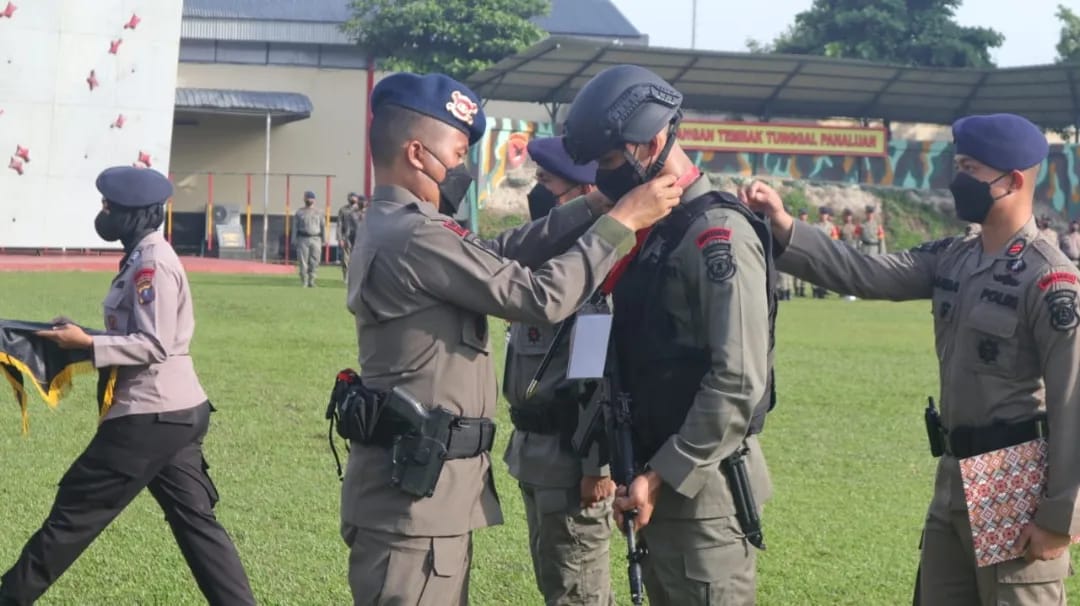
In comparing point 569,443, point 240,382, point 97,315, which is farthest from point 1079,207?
point 569,443

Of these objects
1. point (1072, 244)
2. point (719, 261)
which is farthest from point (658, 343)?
point (1072, 244)

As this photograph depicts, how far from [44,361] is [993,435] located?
371 centimetres

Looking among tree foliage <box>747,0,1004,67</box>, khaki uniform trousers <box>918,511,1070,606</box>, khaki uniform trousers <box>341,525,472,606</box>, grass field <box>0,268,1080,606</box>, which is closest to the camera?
khaki uniform trousers <box>341,525,472,606</box>

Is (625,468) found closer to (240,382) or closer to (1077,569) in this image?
(1077,569)

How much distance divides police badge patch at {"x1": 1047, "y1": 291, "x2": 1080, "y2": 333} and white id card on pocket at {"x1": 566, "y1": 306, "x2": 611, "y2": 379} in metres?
1.32

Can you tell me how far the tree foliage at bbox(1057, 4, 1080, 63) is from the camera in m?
56.4

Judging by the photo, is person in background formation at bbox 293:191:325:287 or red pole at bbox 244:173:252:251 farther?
red pole at bbox 244:173:252:251

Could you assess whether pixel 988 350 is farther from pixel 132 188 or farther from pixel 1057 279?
pixel 132 188

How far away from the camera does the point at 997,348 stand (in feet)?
14.6

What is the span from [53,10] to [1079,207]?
29.4 meters

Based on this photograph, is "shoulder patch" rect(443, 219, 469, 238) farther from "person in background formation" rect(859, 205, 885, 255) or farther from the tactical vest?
"person in background formation" rect(859, 205, 885, 255)

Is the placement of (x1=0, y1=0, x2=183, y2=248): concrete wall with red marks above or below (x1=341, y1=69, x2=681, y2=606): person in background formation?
above

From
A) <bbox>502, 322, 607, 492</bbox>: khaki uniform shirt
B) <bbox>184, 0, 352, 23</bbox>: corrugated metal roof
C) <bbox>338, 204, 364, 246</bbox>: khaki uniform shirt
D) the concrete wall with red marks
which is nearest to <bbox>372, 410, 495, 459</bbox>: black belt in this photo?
<bbox>502, 322, 607, 492</bbox>: khaki uniform shirt

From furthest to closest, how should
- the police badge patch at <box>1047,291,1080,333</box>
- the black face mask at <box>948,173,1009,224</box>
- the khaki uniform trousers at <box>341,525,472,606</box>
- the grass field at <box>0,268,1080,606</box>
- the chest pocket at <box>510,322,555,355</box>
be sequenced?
the grass field at <box>0,268,1080,606</box>
the chest pocket at <box>510,322,555,355</box>
the black face mask at <box>948,173,1009,224</box>
the police badge patch at <box>1047,291,1080,333</box>
the khaki uniform trousers at <box>341,525,472,606</box>
